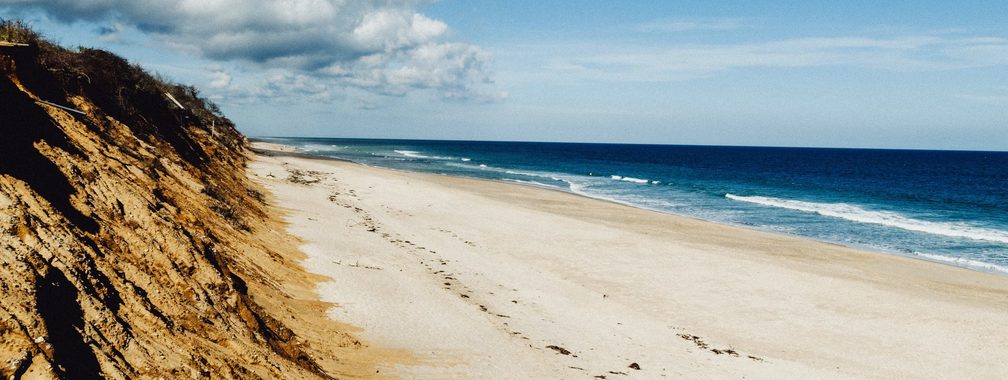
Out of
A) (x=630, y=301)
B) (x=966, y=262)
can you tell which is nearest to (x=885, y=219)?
(x=966, y=262)

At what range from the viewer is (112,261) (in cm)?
726

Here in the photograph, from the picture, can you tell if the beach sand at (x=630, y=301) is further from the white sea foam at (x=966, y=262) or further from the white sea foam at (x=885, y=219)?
the white sea foam at (x=885, y=219)

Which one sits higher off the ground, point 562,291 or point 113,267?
point 113,267

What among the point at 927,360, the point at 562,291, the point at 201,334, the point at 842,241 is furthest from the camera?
the point at 842,241

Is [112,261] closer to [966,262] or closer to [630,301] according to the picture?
[630,301]

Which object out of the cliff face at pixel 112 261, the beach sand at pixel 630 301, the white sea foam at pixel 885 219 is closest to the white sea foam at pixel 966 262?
the beach sand at pixel 630 301

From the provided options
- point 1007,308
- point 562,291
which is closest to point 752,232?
point 1007,308

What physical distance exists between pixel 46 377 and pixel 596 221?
25899mm

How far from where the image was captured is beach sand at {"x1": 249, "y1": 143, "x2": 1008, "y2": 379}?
10406 mm

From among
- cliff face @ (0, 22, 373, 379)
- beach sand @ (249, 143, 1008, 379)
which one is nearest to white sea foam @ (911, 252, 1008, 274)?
beach sand @ (249, 143, 1008, 379)

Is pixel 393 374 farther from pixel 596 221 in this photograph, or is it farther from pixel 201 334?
pixel 596 221

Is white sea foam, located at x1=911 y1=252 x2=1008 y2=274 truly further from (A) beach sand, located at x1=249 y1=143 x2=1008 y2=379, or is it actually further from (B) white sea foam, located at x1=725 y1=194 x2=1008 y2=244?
(B) white sea foam, located at x1=725 y1=194 x2=1008 y2=244

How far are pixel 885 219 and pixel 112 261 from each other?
1690 inches

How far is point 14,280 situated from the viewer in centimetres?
537
